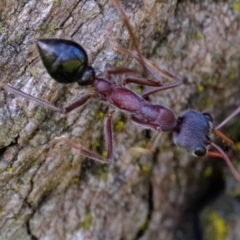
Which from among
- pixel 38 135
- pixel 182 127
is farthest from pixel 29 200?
pixel 182 127

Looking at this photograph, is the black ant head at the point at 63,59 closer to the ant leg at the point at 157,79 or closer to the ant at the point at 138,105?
the ant at the point at 138,105

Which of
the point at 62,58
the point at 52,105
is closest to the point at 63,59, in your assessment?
the point at 62,58

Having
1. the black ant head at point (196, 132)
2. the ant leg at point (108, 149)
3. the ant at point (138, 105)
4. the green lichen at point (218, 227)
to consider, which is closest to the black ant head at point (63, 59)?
the ant at point (138, 105)

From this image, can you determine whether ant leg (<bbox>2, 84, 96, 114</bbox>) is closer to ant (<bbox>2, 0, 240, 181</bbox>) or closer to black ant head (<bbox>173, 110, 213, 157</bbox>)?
ant (<bbox>2, 0, 240, 181</bbox>)

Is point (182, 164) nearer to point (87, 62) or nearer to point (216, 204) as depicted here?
point (216, 204)

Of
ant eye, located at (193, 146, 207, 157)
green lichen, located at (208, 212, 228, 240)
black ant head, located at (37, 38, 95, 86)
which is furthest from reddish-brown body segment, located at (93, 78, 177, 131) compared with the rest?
green lichen, located at (208, 212, 228, 240)

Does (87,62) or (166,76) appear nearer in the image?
(87,62)

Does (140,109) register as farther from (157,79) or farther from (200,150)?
(200,150)
